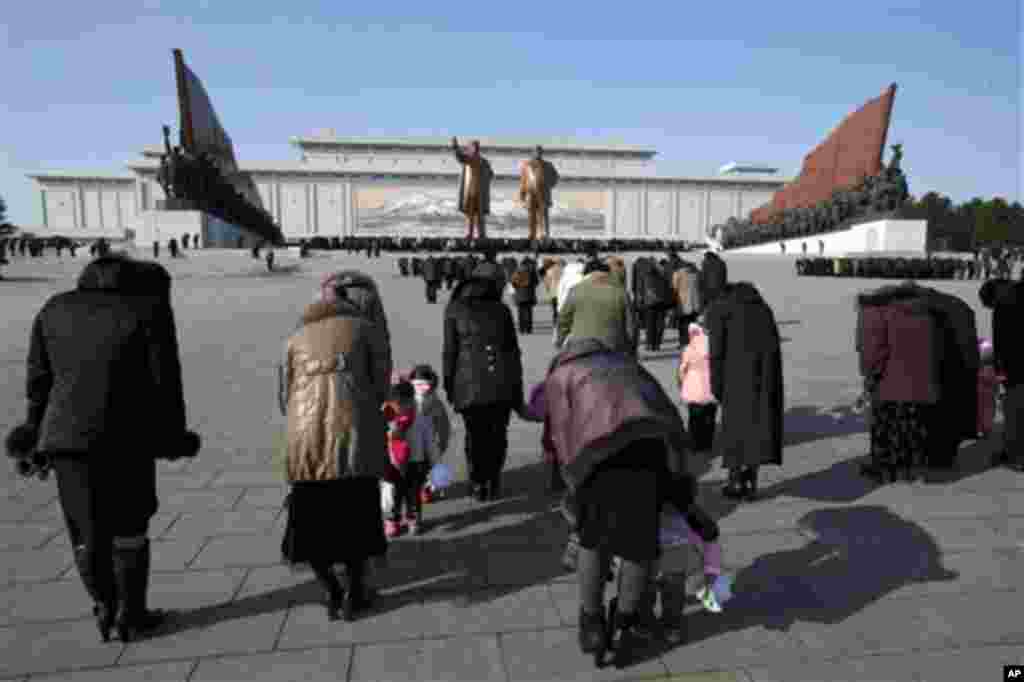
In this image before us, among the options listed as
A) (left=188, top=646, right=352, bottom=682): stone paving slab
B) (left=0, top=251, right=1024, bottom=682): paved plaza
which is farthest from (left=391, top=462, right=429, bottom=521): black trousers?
(left=188, top=646, right=352, bottom=682): stone paving slab

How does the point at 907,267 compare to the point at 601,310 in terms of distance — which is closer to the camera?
the point at 601,310

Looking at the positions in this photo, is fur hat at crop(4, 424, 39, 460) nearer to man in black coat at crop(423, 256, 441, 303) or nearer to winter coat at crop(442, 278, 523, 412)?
winter coat at crop(442, 278, 523, 412)

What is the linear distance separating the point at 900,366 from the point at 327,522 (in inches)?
140

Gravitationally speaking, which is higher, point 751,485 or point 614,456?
point 614,456

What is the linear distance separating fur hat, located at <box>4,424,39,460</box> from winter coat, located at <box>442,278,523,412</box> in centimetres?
200

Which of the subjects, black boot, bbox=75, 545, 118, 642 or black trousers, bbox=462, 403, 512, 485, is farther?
black trousers, bbox=462, 403, 512, 485

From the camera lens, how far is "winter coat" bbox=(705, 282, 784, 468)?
3928mm

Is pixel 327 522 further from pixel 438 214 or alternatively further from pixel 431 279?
pixel 438 214

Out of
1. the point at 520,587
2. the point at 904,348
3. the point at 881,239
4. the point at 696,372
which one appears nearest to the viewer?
the point at 520,587

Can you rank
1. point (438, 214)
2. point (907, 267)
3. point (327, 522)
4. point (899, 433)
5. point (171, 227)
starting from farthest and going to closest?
point (438, 214), point (171, 227), point (907, 267), point (899, 433), point (327, 522)

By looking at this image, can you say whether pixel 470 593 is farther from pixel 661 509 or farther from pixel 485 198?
pixel 485 198

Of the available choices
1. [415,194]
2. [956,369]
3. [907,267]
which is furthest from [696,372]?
[415,194]

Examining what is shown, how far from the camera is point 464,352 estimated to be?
4.05 meters

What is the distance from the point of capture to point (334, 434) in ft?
8.61
